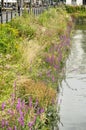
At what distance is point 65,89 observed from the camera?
47.6 feet

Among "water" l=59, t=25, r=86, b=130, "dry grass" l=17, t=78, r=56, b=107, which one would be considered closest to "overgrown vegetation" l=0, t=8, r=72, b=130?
"dry grass" l=17, t=78, r=56, b=107

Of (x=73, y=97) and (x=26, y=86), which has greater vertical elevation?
(x=26, y=86)

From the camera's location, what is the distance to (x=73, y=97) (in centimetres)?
1330

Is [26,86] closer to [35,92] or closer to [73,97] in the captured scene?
[35,92]

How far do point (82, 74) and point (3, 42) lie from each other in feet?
12.8

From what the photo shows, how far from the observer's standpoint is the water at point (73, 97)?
Answer: 10598mm

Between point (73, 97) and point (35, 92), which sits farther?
point (73, 97)

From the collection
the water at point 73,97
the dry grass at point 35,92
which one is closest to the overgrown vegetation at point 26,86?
the dry grass at point 35,92

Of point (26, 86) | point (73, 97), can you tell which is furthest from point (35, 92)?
point (73, 97)

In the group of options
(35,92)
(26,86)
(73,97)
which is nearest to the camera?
(35,92)

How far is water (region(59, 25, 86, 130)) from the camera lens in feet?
34.8

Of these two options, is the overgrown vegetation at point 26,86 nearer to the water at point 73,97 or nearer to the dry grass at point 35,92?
the dry grass at point 35,92

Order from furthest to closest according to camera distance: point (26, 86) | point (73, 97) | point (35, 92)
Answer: point (73, 97) < point (26, 86) < point (35, 92)

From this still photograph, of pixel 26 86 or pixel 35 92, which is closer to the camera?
pixel 35 92
